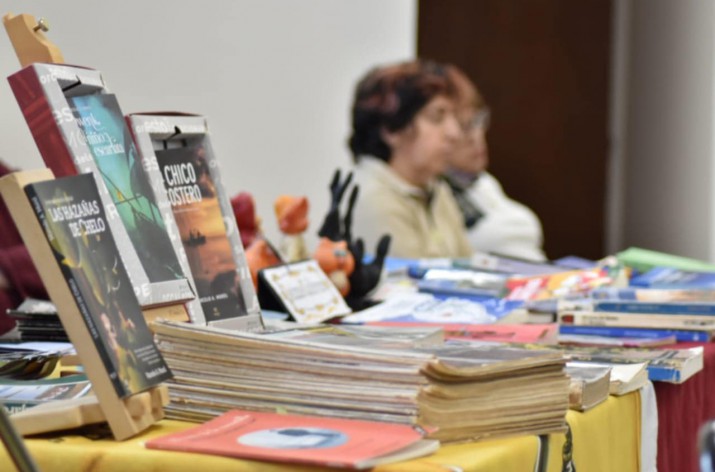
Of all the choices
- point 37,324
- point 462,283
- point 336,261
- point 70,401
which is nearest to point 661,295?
point 462,283

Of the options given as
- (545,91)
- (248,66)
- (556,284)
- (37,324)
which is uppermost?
(37,324)

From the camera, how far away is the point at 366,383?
0.93 m

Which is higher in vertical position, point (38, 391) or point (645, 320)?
point (38, 391)

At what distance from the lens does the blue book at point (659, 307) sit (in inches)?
63.6

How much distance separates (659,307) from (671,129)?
16.0ft

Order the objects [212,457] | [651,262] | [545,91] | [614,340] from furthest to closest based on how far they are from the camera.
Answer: [545,91], [651,262], [614,340], [212,457]

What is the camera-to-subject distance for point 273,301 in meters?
1.57

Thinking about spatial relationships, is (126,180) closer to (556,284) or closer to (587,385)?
(587,385)

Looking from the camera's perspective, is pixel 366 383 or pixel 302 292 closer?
pixel 366 383

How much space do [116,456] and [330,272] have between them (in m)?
0.91

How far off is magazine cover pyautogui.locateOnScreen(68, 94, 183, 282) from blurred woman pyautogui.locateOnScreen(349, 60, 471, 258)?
259 cm

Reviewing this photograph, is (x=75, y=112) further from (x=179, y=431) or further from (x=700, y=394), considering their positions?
(x=700, y=394)

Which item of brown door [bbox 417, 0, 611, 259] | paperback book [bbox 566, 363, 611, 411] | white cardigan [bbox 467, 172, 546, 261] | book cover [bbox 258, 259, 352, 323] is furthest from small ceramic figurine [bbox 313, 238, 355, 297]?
brown door [bbox 417, 0, 611, 259]

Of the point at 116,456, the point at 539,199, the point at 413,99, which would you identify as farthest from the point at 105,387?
the point at 539,199
